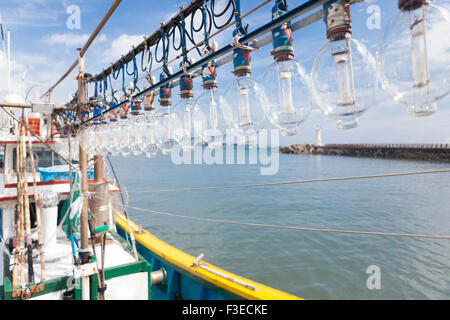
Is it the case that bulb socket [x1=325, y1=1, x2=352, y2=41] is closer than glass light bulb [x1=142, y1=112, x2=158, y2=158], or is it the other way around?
bulb socket [x1=325, y1=1, x2=352, y2=41]

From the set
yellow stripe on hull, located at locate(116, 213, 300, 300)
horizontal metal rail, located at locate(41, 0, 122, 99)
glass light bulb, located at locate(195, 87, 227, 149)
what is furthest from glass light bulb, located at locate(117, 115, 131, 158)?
yellow stripe on hull, located at locate(116, 213, 300, 300)

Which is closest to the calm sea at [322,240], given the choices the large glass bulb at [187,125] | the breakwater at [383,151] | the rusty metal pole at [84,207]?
the rusty metal pole at [84,207]

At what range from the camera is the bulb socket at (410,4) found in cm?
82

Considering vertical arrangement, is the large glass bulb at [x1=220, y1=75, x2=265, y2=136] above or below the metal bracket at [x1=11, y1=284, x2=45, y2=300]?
above

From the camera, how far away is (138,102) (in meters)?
3.09

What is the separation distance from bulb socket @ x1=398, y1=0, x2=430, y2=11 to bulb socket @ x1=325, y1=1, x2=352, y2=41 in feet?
0.56

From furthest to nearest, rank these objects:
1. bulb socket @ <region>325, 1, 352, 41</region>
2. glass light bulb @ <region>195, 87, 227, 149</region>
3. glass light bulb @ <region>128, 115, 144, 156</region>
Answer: glass light bulb @ <region>128, 115, 144, 156</region> → glass light bulb @ <region>195, 87, 227, 149</region> → bulb socket @ <region>325, 1, 352, 41</region>

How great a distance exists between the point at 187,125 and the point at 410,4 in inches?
62.4

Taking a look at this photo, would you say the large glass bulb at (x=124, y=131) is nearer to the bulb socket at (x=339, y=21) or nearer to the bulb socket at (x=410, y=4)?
the bulb socket at (x=339, y=21)

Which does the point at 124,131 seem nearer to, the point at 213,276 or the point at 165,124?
the point at 165,124

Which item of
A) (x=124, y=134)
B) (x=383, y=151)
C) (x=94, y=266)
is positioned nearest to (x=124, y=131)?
(x=124, y=134)

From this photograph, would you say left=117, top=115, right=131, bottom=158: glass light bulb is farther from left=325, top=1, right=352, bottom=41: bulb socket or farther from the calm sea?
the calm sea

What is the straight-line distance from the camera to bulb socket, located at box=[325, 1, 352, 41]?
967 millimetres

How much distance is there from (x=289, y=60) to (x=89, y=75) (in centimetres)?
442
